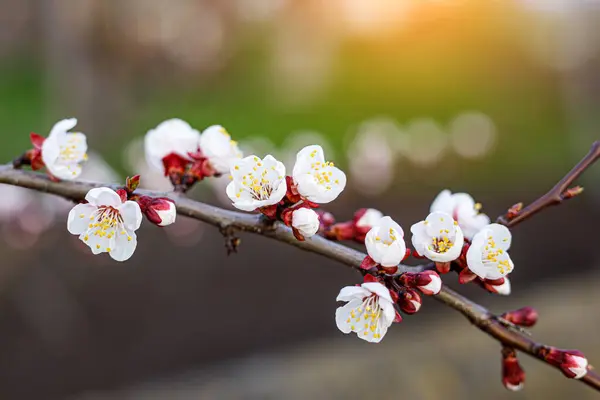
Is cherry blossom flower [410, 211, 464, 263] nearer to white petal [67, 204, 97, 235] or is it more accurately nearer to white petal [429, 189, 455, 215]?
white petal [429, 189, 455, 215]

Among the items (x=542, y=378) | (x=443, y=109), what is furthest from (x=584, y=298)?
(x=443, y=109)

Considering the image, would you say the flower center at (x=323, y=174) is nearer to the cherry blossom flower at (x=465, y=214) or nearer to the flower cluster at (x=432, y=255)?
the flower cluster at (x=432, y=255)

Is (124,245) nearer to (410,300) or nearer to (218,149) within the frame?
(218,149)

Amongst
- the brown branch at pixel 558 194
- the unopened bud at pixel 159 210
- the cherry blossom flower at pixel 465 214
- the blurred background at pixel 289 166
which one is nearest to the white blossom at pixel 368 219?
the cherry blossom flower at pixel 465 214

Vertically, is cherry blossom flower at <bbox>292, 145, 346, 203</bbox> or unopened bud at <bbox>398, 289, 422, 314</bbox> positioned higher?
cherry blossom flower at <bbox>292, 145, 346, 203</bbox>

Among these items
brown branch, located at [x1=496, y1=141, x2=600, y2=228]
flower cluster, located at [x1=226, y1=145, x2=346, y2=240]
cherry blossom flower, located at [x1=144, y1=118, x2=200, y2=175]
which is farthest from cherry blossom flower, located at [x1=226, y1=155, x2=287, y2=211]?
brown branch, located at [x1=496, y1=141, x2=600, y2=228]

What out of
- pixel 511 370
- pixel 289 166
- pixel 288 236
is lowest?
pixel 289 166

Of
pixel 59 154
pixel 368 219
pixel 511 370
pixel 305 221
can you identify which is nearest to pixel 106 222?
pixel 59 154
